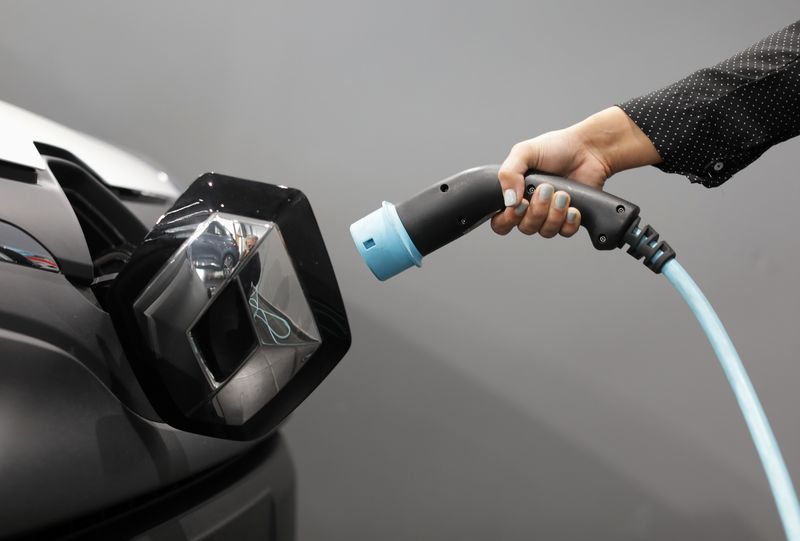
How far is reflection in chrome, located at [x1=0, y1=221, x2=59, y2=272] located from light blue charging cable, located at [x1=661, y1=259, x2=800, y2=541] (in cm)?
38

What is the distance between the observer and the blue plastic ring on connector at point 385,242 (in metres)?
0.45

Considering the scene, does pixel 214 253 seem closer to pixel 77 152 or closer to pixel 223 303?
pixel 223 303

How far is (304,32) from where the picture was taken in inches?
35.7

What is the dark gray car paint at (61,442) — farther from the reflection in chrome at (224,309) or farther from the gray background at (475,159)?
the gray background at (475,159)

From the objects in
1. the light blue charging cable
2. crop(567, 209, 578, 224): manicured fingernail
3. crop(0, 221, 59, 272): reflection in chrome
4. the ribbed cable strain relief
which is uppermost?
crop(0, 221, 59, 272): reflection in chrome

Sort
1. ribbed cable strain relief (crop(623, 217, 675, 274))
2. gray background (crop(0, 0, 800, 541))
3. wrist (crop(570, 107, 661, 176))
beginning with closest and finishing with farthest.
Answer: ribbed cable strain relief (crop(623, 217, 675, 274))
wrist (crop(570, 107, 661, 176))
gray background (crop(0, 0, 800, 541))

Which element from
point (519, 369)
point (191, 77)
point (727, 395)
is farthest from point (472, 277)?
point (191, 77)

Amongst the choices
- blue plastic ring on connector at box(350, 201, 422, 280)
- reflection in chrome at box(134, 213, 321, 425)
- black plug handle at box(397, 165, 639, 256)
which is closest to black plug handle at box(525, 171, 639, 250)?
black plug handle at box(397, 165, 639, 256)

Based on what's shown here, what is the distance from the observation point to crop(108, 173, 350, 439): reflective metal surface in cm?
37

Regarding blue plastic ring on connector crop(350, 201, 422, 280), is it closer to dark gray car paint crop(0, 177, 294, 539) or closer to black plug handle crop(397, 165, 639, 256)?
black plug handle crop(397, 165, 639, 256)

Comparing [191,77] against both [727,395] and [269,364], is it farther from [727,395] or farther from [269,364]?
[727,395]

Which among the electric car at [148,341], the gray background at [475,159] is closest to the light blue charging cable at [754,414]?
the electric car at [148,341]

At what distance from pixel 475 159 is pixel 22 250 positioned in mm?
656

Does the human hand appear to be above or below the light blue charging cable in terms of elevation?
above
